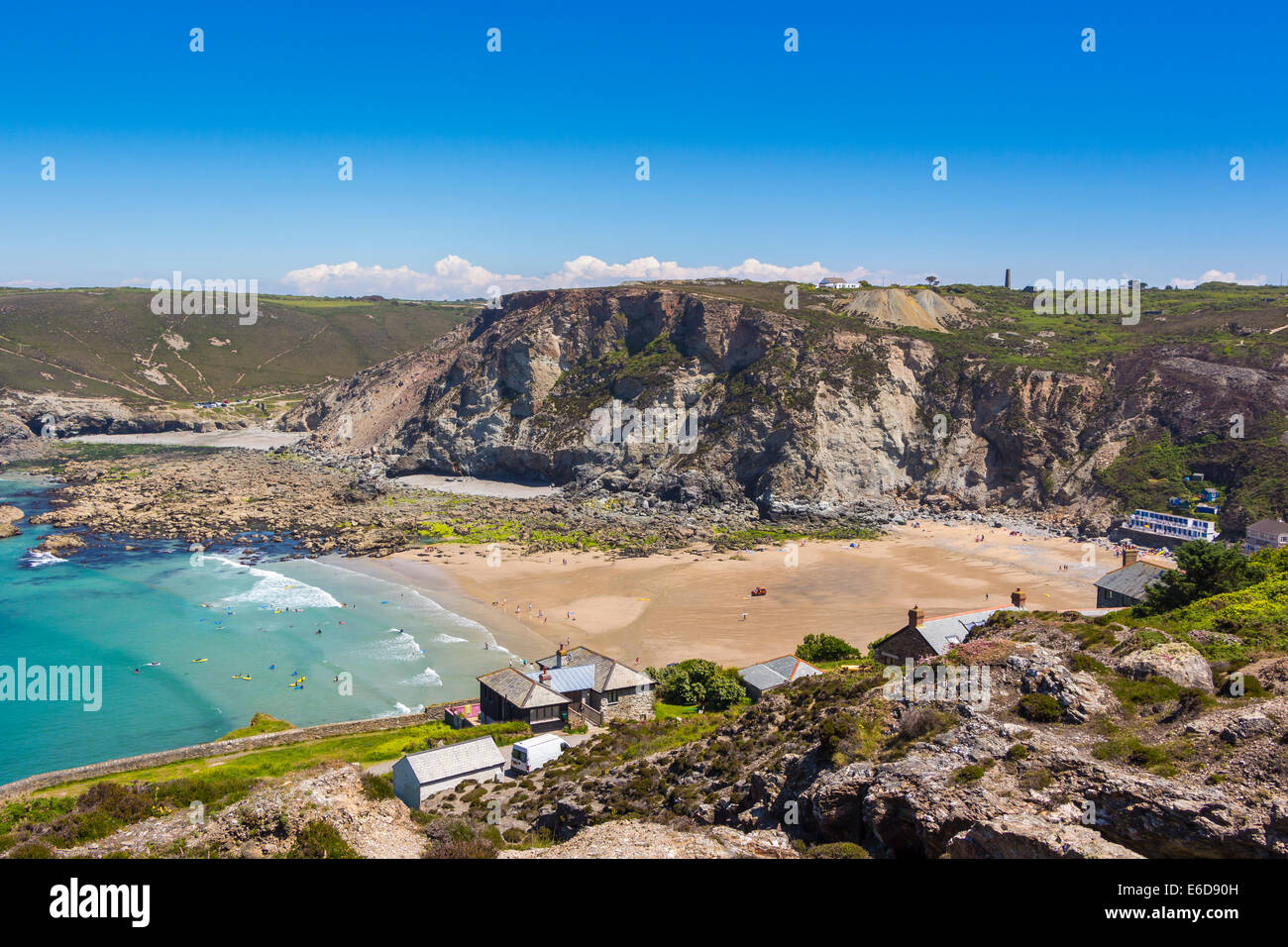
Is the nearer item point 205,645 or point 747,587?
point 205,645

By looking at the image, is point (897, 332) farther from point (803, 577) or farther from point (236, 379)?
point (236, 379)

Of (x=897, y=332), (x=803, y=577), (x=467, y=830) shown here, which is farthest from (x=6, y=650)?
(x=897, y=332)

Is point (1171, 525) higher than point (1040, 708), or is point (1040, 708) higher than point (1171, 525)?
point (1040, 708)

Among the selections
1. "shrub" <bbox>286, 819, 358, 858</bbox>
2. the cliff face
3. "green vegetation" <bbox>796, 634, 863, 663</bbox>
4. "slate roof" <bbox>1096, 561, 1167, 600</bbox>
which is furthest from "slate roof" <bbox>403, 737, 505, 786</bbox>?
the cliff face

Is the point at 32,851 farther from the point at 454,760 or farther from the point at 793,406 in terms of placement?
the point at 793,406

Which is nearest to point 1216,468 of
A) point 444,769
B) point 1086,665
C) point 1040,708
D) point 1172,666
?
point 1086,665

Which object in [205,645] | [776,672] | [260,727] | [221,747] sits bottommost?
[205,645]

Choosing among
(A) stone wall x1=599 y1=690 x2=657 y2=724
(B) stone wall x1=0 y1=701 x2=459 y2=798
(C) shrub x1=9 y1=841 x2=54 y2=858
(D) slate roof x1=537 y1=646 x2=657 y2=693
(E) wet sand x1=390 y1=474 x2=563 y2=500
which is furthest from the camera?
(E) wet sand x1=390 y1=474 x2=563 y2=500

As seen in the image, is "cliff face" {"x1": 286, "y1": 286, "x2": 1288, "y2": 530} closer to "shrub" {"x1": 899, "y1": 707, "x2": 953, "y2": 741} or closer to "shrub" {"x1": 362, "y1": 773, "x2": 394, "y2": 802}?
"shrub" {"x1": 899, "y1": 707, "x2": 953, "y2": 741}
